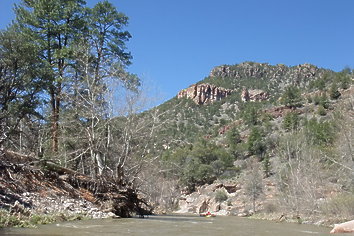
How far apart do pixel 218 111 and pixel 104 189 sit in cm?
11891

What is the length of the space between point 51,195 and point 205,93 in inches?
5676

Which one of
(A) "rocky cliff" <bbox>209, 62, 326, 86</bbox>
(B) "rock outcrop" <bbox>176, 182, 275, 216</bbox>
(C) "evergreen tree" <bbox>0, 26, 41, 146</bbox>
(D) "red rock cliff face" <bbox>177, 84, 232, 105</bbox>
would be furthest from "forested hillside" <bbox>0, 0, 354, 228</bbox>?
(A) "rocky cliff" <bbox>209, 62, 326, 86</bbox>

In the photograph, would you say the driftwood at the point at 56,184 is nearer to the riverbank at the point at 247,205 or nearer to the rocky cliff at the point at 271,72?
the riverbank at the point at 247,205

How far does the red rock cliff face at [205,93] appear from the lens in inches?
5743

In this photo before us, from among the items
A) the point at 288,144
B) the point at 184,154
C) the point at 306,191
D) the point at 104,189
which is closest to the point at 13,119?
the point at 104,189

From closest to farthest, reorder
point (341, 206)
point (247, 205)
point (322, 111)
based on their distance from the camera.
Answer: point (341, 206) → point (247, 205) → point (322, 111)

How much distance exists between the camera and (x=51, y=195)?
41.6 ft

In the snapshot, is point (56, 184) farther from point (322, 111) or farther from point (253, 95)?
point (253, 95)

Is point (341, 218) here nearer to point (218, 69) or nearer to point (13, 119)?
point (13, 119)

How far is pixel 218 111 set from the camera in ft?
434

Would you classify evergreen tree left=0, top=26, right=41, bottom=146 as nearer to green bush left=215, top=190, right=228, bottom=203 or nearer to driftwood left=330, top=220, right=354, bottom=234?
driftwood left=330, top=220, right=354, bottom=234

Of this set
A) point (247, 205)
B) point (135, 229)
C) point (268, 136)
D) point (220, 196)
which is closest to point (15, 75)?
point (135, 229)

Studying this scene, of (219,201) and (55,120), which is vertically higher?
(55,120)

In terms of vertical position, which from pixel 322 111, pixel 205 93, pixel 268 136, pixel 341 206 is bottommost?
pixel 341 206
